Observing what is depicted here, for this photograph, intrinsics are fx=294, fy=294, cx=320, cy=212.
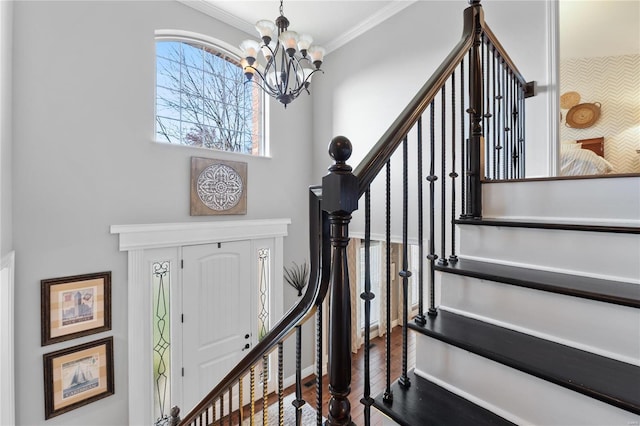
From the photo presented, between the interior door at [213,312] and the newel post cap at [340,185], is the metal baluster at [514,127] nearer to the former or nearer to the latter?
the newel post cap at [340,185]

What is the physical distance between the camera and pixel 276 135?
164 inches

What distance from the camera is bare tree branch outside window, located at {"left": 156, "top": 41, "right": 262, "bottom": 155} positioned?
334 centimetres

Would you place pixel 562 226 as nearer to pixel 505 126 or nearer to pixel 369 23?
pixel 505 126

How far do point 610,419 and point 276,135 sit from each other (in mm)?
4010

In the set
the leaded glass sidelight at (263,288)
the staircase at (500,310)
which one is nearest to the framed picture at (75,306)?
the leaded glass sidelight at (263,288)

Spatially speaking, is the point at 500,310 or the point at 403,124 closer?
the point at 403,124

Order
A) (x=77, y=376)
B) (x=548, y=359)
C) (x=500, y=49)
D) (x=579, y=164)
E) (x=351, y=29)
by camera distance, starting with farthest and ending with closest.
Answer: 1. (x=351, y=29)
2. (x=579, y=164)
3. (x=77, y=376)
4. (x=500, y=49)
5. (x=548, y=359)

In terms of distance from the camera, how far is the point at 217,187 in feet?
11.6

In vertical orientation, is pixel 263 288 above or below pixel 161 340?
above

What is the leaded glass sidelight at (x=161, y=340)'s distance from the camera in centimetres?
313

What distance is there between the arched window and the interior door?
1322mm

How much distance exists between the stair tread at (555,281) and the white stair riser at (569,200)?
1.01 feet

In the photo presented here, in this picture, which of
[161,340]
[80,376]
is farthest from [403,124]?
[80,376]

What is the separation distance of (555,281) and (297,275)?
353cm
